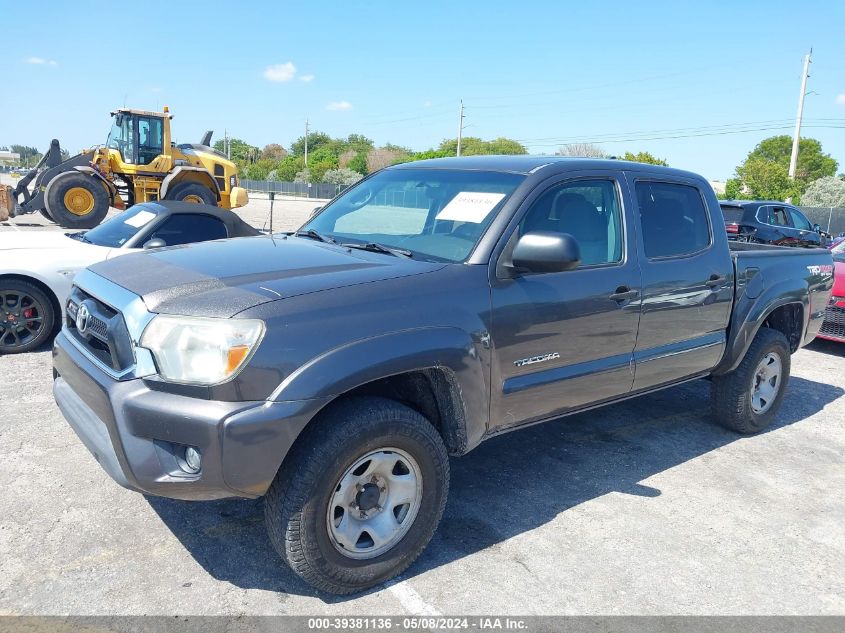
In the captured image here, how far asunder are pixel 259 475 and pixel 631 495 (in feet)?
8.16

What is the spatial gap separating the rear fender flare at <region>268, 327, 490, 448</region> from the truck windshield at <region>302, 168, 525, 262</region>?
515mm

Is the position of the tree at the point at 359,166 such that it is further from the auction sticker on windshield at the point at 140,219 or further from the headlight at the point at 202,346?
the headlight at the point at 202,346

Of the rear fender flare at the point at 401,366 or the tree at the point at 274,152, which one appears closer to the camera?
the rear fender flare at the point at 401,366

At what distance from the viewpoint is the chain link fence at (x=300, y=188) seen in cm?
6769

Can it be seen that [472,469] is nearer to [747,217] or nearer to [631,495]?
[631,495]

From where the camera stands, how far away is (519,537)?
363 centimetres

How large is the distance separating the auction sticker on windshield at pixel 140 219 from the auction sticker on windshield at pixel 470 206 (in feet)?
13.5

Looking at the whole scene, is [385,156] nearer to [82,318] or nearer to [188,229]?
[188,229]

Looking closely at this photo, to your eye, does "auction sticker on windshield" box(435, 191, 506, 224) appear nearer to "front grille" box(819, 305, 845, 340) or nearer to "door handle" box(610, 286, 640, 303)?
"door handle" box(610, 286, 640, 303)

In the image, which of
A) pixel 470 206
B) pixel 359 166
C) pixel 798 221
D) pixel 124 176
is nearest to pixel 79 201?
pixel 124 176

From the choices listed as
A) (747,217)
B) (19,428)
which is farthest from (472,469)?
(747,217)

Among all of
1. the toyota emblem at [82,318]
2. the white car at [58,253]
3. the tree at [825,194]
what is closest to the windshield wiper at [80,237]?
the white car at [58,253]

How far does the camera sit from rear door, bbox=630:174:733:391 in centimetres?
417

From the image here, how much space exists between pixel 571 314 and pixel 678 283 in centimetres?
104
